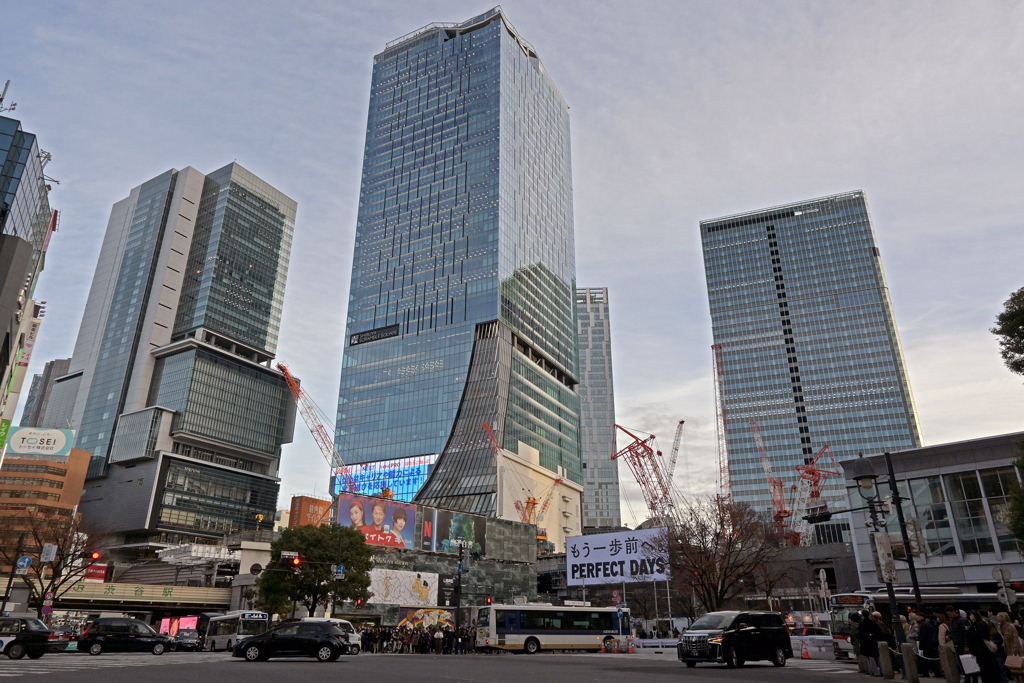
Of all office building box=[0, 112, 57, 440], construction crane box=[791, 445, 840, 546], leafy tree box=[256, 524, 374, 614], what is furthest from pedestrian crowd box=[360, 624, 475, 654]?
construction crane box=[791, 445, 840, 546]

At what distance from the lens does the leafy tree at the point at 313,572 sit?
174ft

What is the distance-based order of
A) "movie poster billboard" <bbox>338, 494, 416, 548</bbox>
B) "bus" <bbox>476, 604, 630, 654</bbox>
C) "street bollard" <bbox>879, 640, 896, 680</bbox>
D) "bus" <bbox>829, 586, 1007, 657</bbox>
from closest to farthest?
1. "street bollard" <bbox>879, 640, 896, 680</bbox>
2. "bus" <bbox>829, 586, 1007, 657</bbox>
3. "bus" <bbox>476, 604, 630, 654</bbox>
4. "movie poster billboard" <bbox>338, 494, 416, 548</bbox>

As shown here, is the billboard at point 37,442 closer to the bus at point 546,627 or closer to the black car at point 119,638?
the black car at point 119,638

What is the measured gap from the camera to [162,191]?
589 ft

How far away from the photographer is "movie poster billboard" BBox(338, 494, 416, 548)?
79688 mm

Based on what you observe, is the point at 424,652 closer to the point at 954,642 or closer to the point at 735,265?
the point at 954,642

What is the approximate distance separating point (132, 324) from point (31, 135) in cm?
12160

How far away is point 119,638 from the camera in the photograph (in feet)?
110

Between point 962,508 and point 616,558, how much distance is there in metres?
36.4

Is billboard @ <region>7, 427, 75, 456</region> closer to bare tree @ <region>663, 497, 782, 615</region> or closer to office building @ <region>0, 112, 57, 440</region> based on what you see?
→ office building @ <region>0, 112, 57, 440</region>


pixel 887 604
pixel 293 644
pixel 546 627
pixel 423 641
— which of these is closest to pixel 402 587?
pixel 423 641

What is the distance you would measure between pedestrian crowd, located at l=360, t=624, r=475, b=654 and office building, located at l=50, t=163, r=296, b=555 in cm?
11106

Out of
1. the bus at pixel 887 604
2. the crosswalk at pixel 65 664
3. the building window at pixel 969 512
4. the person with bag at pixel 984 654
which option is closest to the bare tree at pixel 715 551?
the bus at pixel 887 604

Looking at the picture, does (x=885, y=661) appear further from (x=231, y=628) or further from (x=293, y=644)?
(x=231, y=628)
